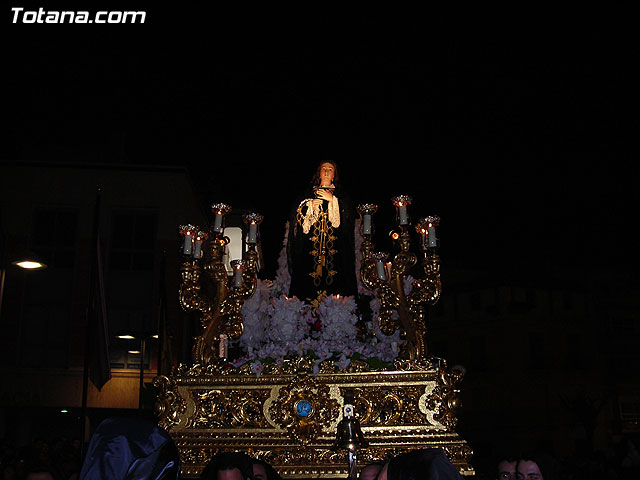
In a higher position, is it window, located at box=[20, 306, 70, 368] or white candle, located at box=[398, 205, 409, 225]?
white candle, located at box=[398, 205, 409, 225]

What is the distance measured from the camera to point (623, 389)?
34.4 meters

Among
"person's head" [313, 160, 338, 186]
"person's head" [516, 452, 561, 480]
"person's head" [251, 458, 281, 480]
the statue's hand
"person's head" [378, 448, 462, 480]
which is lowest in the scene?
"person's head" [251, 458, 281, 480]

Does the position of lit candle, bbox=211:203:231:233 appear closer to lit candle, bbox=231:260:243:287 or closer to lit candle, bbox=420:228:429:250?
lit candle, bbox=231:260:243:287

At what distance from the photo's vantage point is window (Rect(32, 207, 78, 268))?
19.1m

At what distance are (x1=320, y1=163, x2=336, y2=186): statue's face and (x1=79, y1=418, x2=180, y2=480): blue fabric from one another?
6153mm

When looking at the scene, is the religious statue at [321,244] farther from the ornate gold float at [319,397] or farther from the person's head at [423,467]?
the person's head at [423,467]

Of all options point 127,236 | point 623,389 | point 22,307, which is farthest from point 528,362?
point 22,307

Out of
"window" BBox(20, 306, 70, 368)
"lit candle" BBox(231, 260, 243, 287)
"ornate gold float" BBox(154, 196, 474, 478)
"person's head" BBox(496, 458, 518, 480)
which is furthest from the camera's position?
"window" BBox(20, 306, 70, 368)

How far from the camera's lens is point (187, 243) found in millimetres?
6879

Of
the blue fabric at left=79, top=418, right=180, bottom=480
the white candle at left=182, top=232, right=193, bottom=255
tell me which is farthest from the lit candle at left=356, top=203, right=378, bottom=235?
the blue fabric at left=79, top=418, right=180, bottom=480

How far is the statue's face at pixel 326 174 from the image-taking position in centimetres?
879

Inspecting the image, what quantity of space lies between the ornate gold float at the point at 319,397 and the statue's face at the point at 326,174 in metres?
2.03

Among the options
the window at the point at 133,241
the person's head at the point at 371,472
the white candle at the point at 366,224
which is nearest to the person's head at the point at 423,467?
the person's head at the point at 371,472

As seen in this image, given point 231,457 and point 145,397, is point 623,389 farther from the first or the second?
point 231,457
